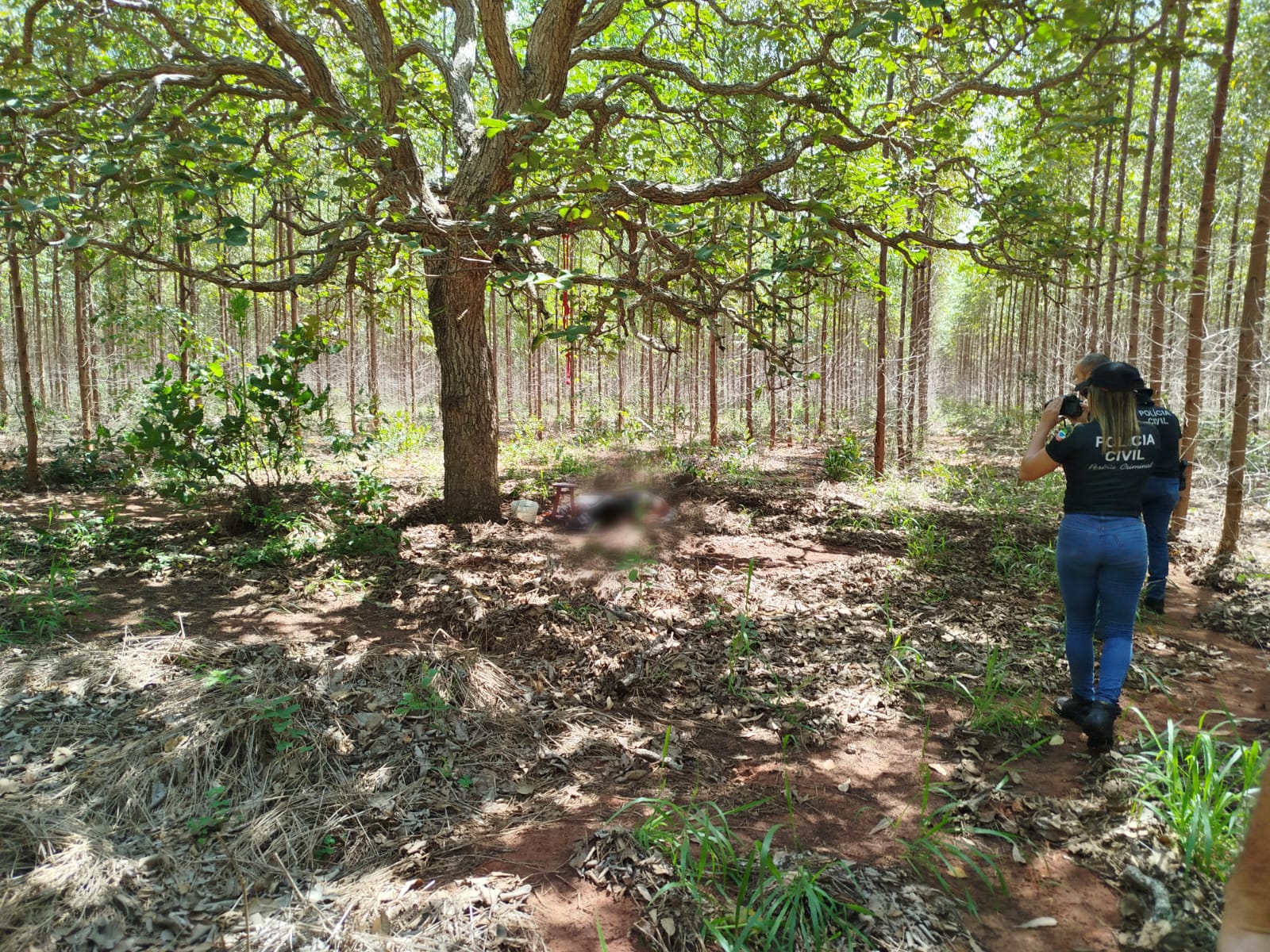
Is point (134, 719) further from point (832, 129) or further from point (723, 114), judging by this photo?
point (723, 114)

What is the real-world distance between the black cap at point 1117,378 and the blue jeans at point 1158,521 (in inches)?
93.6

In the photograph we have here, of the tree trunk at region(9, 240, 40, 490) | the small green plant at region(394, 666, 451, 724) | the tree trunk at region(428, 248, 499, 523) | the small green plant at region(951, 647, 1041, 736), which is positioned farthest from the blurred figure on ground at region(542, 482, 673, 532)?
the tree trunk at region(9, 240, 40, 490)

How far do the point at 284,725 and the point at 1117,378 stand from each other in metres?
4.57

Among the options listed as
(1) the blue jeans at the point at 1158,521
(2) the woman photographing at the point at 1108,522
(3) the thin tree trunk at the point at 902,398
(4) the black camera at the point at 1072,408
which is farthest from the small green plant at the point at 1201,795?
(3) the thin tree trunk at the point at 902,398

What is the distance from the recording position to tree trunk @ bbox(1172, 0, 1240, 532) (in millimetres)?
6516

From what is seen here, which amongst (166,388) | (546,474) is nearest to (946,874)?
(166,388)

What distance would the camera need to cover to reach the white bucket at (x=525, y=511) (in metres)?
8.01

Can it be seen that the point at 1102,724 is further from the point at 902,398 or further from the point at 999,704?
the point at 902,398

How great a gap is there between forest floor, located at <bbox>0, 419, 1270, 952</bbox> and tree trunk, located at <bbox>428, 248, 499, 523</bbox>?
2.54 ft

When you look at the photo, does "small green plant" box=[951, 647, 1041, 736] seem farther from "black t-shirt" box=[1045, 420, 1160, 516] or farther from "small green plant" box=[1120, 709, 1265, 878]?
"black t-shirt" box=[1045, 420, 1160, 516]

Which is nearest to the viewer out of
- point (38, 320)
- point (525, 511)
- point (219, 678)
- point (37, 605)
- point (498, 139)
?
point (219, 678)

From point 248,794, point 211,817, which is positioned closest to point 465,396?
point 248,794

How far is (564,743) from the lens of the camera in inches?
146

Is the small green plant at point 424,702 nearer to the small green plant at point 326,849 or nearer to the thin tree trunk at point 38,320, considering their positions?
the small green plant at point 326,849
